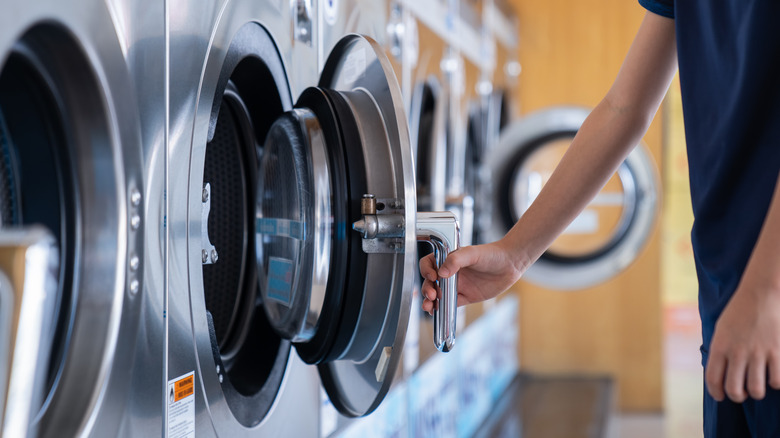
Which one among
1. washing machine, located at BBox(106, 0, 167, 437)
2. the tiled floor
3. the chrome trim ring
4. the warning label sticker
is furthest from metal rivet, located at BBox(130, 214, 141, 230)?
the tiled floor

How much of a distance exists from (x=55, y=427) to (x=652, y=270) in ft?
11.6

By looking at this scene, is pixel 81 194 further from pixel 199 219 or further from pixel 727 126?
pixel 727 126

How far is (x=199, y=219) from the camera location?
101cm

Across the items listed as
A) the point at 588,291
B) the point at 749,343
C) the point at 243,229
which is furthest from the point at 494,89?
the point at 749,343

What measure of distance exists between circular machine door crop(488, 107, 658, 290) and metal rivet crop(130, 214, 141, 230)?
2052mm

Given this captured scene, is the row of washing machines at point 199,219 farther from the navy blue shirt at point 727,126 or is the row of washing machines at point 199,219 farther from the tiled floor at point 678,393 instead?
the tiled floor at point 678,393

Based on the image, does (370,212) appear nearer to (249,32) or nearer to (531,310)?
(249,32)

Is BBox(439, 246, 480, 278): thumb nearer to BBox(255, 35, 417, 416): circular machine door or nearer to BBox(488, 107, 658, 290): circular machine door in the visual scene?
BBox(255, 35, 417, 416): circular machine door

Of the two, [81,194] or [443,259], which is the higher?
[81,194]

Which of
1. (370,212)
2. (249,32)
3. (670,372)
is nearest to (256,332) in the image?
(370,212)

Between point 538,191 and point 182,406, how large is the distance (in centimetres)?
212

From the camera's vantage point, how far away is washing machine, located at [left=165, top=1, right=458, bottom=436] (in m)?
0.98

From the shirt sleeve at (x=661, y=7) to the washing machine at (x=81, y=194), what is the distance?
679 mm

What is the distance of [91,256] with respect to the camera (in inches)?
33.1
